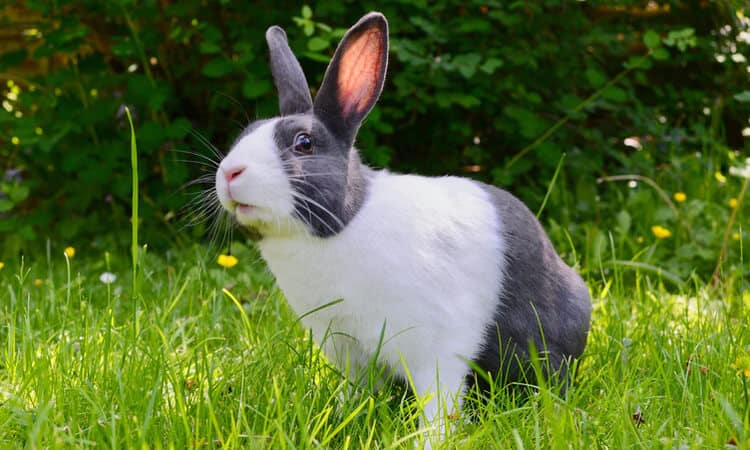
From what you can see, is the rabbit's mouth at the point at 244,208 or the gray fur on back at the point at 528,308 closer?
the rabbit's mouth at the point at 244,208

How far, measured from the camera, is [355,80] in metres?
2.00

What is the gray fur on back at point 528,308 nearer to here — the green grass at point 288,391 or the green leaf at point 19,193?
the green grass at point 288,391

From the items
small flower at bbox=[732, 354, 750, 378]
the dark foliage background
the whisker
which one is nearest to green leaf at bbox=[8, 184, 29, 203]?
the dark foliage background

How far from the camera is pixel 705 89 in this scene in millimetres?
4906

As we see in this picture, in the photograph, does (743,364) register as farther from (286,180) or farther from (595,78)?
(595,78)

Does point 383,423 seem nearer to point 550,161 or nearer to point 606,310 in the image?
point 606,310

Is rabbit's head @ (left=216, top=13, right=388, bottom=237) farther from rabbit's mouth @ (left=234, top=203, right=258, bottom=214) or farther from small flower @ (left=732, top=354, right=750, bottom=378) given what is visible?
small flower @ (left=732, top=354, right=750, bottom=378)

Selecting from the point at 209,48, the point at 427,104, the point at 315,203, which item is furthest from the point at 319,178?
the point at 427,104

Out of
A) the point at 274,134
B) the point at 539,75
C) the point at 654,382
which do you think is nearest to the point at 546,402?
the point at 654,382

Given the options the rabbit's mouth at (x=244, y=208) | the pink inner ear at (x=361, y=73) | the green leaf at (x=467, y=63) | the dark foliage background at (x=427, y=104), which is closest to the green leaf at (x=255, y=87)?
the dark foliage background at (x=427, y=104)

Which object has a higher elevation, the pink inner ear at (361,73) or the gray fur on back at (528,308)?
the pink inner ear at (361,73)

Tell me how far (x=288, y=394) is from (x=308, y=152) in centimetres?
59

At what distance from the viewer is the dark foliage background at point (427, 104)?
3.69 meters

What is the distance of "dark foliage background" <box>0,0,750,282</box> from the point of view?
369 centimetres
